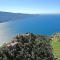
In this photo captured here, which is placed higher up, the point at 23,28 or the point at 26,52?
the point at 26,52

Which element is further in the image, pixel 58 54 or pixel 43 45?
pixel 43 45

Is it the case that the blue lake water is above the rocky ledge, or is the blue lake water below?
below

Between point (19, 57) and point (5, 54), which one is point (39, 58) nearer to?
point (19, 57)

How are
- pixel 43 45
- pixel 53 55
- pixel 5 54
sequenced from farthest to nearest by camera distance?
pixel 43 45 → pixel 53 55 → pixel 5 54

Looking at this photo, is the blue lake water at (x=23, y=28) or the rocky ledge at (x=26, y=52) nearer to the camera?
the rocky ledge at (x=26, y=52)

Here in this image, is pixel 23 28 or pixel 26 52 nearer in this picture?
pixel 26 52

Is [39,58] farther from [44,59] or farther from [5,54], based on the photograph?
[5,54]

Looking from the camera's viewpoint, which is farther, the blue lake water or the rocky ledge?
the blue lake water

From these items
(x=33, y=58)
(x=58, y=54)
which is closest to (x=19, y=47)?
(x=33, y=58)

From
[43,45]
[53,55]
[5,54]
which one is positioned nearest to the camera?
[5,54]

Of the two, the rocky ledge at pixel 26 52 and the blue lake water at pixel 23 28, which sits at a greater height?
the rocky ledge at pixel 26 52
